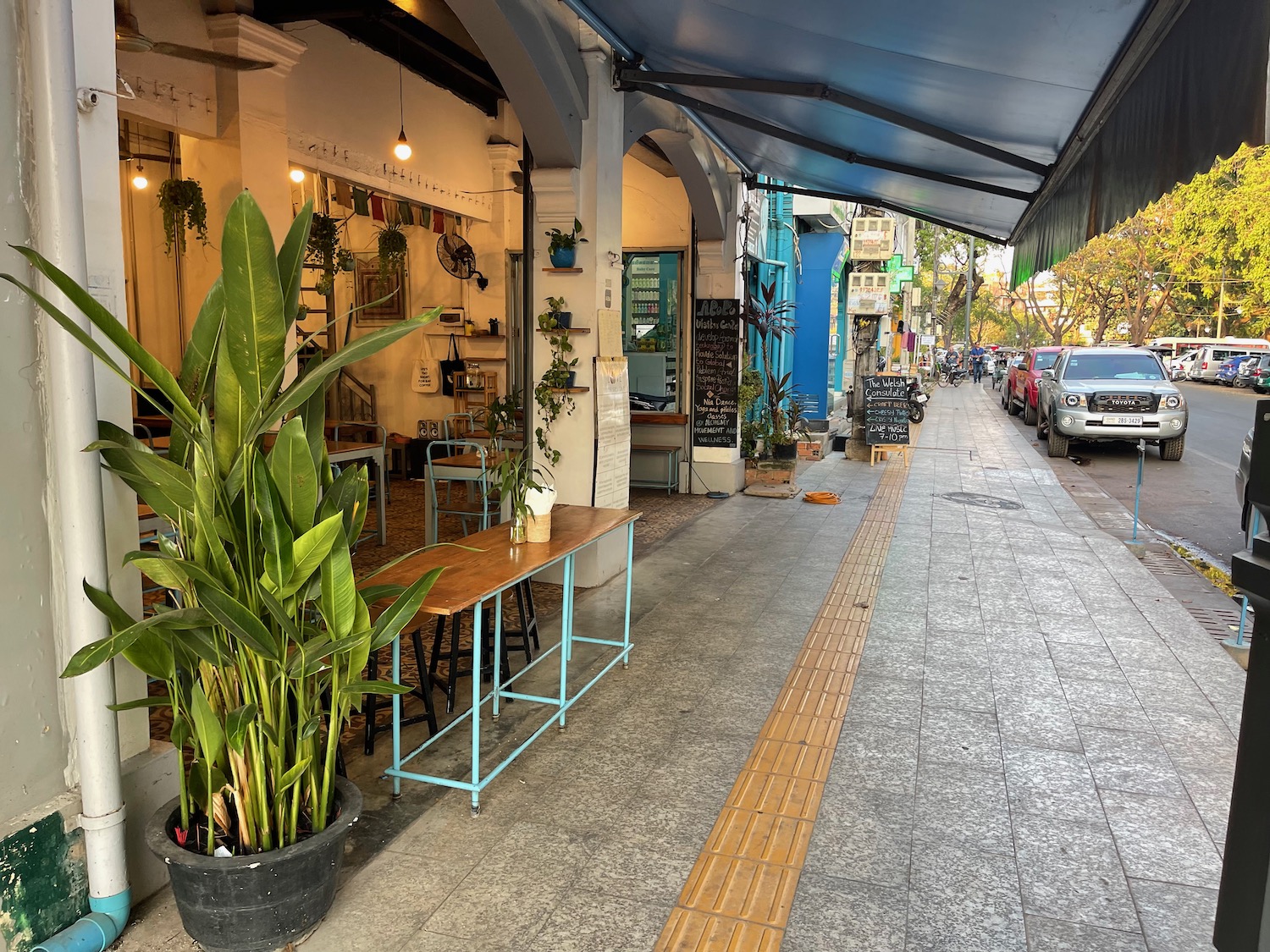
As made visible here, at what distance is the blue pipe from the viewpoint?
7.23ft

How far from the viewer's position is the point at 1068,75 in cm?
405

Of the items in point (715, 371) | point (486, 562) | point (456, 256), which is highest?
point (456, 256)

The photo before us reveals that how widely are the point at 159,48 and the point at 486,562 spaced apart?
441cm

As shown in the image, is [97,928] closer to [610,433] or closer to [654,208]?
[610,433]

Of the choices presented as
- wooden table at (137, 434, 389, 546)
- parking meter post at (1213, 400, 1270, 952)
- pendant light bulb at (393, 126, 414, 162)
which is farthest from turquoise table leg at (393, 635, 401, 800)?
pendant light bulb at (393, 126, 414, 162)

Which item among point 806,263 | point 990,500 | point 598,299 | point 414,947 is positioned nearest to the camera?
point 414,947

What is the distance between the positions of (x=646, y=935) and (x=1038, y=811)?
1600 millimetres

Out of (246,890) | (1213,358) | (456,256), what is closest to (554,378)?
(246,890)

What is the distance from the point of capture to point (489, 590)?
3.02 m

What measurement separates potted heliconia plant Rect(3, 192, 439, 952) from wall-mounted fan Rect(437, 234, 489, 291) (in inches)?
324

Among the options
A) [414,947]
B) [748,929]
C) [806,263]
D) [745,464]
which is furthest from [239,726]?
[806,263]

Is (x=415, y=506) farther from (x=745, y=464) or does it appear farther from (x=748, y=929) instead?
(x=748, y=929)

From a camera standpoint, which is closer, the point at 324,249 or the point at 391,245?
the point at 324,249

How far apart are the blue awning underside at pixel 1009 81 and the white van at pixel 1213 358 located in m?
36.8
